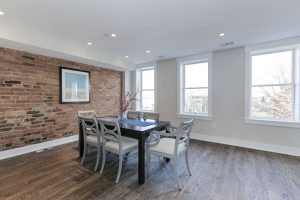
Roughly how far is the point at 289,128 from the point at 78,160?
440 centimetres

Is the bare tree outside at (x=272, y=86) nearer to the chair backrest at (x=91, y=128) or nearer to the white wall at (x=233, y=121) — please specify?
the white wall at (x=233, y=121)

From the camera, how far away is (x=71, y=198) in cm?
196

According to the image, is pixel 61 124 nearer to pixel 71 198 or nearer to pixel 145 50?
pixel 71 198

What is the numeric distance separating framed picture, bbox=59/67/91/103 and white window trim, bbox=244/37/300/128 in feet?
14.0

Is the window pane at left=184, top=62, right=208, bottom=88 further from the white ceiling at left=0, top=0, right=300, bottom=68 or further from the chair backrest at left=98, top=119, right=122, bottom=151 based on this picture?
the chair backrest at left=98, top=119, right=122, bottom=151

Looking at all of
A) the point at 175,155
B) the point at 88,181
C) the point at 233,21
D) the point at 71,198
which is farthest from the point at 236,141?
the point at 71,198

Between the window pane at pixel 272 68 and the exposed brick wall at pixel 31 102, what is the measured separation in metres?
4.53

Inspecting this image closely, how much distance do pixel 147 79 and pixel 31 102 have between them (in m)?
3.61

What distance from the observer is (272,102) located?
3680 millimetres

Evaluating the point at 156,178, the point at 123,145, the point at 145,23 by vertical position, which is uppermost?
the point at 145,23

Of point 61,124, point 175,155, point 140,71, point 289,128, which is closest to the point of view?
point 175,155

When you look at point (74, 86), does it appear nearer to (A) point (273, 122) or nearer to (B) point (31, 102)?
(B) point (31, 102)

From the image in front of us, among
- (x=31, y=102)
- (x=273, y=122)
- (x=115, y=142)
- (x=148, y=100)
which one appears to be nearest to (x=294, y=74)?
(x=273, y=122)

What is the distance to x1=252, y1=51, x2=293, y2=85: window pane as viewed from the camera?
3498mm
